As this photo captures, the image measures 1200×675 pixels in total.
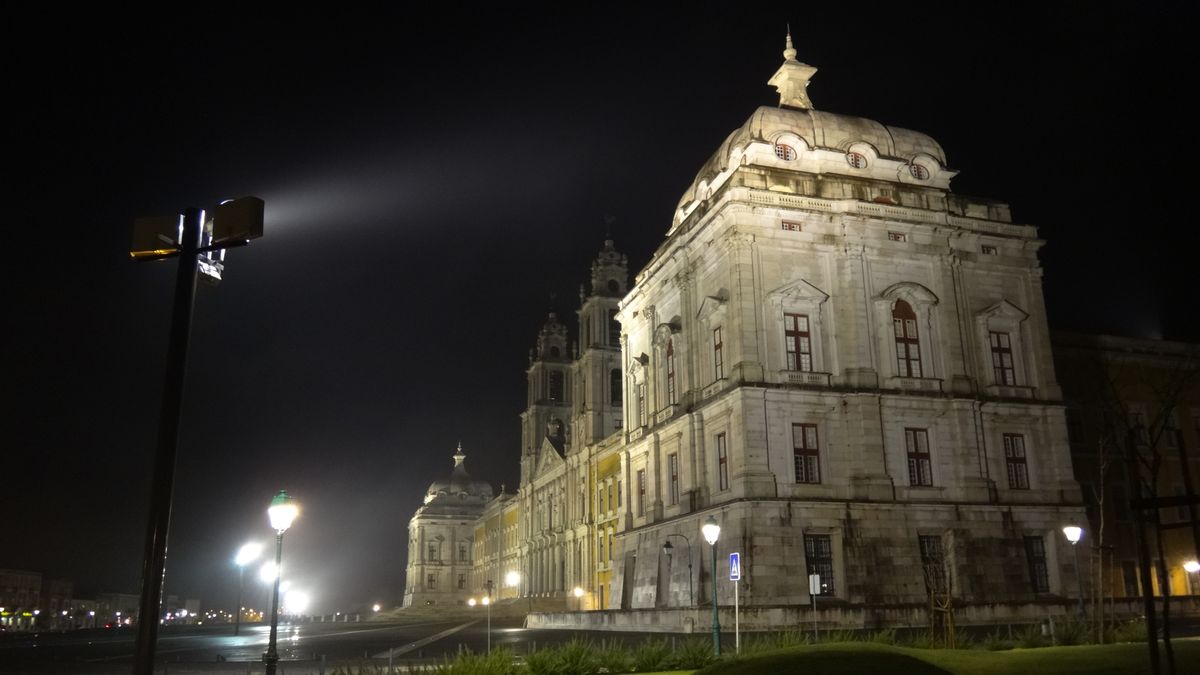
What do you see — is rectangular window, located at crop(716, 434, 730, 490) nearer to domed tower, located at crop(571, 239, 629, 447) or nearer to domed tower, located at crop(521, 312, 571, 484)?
domed tower, located at crop(571, 239, 629, 447)

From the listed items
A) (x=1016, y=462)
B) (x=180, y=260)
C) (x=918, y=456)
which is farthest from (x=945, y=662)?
(x=1016, y=462)

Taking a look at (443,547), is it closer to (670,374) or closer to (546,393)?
(546,393)

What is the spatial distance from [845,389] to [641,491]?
46.4 feet

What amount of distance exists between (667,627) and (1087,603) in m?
17.4

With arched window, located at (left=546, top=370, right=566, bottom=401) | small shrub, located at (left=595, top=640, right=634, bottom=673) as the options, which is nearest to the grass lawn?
small shrub, located at (left=595, top=640, right=634, bottom=673)

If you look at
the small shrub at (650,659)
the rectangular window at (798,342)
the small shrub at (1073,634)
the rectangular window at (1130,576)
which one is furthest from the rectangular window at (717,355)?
the rectangular window at (1130,576)

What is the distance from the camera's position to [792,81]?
49.6 metres

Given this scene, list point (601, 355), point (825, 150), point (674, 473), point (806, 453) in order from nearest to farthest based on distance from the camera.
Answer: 1. point (806, 453)
2. point (825, 150)
3. point (674, 473)
4. point (601, 355)

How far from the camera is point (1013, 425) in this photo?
4194 centimetres

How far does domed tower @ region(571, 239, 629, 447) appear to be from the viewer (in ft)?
283

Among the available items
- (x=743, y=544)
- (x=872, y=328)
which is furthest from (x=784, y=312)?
(x=743, y=544)

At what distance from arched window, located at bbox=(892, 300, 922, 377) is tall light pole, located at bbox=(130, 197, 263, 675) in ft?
116

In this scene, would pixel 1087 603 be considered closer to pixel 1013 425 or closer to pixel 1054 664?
pixel 1013 425

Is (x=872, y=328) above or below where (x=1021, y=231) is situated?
below
